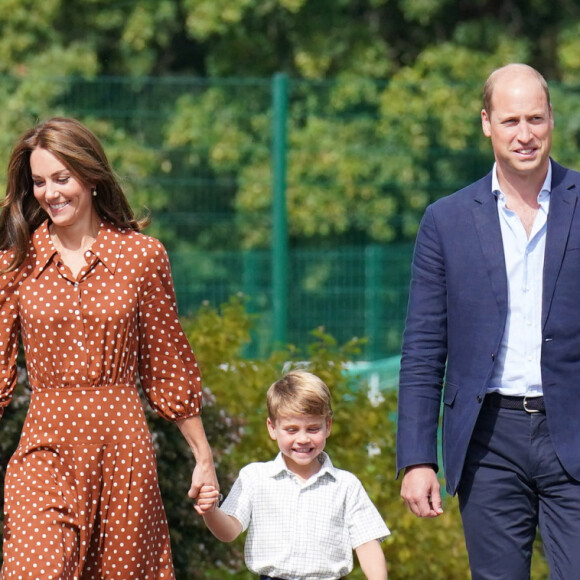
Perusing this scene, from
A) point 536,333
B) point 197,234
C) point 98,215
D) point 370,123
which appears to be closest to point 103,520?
point 98,215

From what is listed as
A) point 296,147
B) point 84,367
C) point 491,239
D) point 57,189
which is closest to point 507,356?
point 491,239

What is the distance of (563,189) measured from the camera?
4.36 m

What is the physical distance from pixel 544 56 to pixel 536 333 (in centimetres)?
1379

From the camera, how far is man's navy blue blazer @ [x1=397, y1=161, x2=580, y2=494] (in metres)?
4.25

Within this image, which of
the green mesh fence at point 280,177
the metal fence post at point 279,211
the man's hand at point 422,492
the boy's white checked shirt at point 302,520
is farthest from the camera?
the green mesh fence at point 280,177

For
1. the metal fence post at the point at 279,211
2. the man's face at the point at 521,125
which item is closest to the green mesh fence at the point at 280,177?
the metal fence post at the point at 279,211

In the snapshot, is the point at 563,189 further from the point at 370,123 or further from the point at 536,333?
the point at 370,123

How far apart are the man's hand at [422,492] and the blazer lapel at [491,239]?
52cm

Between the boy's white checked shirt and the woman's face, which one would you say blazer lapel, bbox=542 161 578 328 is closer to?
the boy's white checked shirt

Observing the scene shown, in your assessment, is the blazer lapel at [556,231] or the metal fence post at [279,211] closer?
the blazer lapel at [556,231]

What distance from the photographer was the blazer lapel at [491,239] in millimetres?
4305

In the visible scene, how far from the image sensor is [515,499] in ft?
14.2

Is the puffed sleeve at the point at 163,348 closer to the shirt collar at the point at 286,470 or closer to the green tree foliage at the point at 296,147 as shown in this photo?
the shirt collar at the point at 286,470

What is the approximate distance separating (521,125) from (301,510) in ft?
4.24
